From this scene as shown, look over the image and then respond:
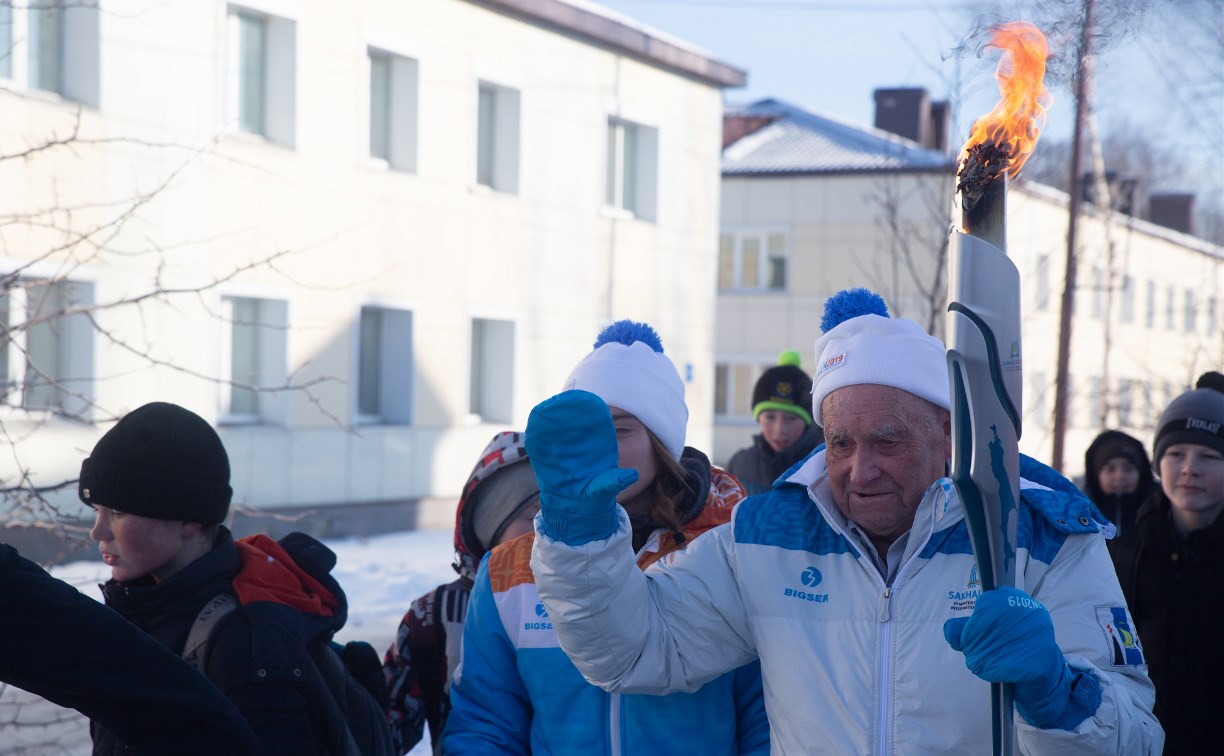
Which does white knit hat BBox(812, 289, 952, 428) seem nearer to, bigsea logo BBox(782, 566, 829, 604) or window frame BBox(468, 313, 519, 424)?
bigsea logo BBox(782, 566, 829, 604)

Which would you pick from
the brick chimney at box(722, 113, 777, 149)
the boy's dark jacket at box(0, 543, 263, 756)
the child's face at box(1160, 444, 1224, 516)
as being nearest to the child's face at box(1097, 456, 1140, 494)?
the child's face at box(1160, 444, 1224, 516)

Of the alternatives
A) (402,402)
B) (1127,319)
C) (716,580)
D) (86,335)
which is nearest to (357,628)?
(86,335)

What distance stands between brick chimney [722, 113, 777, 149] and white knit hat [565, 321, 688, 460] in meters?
29.4

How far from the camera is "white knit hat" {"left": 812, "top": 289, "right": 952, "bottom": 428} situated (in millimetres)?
2232

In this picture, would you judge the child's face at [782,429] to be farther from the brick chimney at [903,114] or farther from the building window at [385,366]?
the brick chimney at [903,114]

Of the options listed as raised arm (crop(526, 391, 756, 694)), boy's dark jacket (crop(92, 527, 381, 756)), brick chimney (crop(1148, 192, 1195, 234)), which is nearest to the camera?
raised arm (crop(526, 391, 756, 694))

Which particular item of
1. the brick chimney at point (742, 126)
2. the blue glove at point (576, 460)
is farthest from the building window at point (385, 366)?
the brick chimney at point (742, 126)

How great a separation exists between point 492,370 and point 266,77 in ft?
15.7

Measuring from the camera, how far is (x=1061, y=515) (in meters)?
2.06

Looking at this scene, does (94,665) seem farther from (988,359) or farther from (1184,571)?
(1184,571)

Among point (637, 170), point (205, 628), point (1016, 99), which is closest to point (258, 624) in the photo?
point (205, 628)

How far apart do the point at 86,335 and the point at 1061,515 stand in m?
10.0

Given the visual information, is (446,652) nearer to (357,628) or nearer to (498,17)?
(357,628)

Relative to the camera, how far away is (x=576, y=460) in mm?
1951
